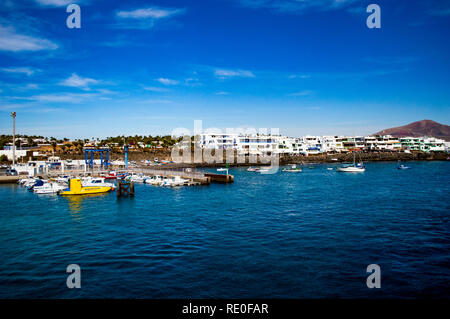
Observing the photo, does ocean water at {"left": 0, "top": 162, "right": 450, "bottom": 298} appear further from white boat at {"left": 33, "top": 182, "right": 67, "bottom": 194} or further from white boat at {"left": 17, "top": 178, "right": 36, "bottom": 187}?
white boat at {"left": 17, "top": 178, "right": 36, "bottom": 187}

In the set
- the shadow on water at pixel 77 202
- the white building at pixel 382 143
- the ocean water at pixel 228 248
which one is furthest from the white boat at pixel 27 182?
the white building at pixel 382 143

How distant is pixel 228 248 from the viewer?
61.3ft

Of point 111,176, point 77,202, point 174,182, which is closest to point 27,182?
point 111,176

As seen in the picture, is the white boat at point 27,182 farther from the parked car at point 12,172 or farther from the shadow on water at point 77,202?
the shadow on water at point 77,202

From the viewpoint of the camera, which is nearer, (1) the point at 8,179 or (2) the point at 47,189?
(2) the point at 47,189

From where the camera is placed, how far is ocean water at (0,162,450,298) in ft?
44.5

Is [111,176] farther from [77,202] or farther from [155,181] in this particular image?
[77,202]

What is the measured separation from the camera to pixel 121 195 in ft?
132

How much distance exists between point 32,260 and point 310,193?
32525 millimetres

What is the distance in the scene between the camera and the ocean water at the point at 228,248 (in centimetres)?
1356

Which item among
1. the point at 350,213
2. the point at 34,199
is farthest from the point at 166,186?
the point at 350,213
